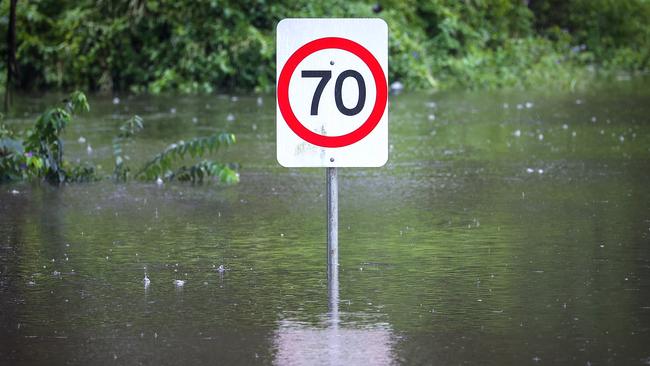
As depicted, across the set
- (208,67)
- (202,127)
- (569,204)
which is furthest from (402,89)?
(569,204)

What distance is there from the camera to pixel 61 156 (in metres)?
10.8

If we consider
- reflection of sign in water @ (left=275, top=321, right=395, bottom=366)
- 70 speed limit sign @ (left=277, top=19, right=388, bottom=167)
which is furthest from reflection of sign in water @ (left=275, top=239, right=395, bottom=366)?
70 speed limit sign @ (left=277, top=19, right=388, bottom=167)

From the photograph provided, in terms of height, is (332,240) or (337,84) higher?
(337,84)

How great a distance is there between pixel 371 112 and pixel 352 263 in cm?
108

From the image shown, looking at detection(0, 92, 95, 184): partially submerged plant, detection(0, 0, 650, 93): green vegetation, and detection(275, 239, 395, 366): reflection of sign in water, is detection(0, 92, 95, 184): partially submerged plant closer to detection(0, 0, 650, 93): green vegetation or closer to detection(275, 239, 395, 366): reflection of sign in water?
detection(275, 239, 395, 366): reflection of sign in water

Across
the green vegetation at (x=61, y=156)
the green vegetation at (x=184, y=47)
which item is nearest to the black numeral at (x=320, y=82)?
the green vegetation at (x=61, y=156)

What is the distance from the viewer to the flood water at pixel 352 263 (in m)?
5.49

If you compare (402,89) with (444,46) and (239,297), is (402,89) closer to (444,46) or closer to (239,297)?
(444,46)

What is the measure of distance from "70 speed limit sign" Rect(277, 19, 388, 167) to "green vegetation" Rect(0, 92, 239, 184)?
11.9ft

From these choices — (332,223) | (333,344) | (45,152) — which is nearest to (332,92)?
(332,223)

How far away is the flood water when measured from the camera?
5488 millimetres

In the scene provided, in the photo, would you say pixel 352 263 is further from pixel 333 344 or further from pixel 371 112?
pixel 333 344

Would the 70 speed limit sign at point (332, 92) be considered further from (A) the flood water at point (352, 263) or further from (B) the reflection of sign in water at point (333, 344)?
(B) the reflection of sign in water at point (333, 344)

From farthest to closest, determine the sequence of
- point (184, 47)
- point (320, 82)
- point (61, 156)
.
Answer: point (184, 47)
point (61, 156)
point (320, 82)
